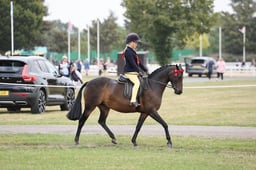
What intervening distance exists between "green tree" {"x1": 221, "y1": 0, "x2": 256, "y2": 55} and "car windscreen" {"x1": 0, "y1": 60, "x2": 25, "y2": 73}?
302ft

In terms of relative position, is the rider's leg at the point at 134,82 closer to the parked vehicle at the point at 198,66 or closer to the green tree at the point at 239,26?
the parked vehicle at the point at 198,66

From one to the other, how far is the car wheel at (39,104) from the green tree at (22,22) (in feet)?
163

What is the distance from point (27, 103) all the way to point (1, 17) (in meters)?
51.8

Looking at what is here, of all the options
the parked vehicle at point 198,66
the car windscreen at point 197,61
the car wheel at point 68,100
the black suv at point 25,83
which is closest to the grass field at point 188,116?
the black suv at point 25,83

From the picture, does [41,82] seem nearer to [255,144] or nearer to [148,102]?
[148,102]

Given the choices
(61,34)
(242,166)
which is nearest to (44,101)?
(242,166)

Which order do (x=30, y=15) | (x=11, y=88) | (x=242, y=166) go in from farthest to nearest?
(x=30, y=15), (x=11, y=88), (x=242, y=166)

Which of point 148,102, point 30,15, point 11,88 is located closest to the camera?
point 148,102

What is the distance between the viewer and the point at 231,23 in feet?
378

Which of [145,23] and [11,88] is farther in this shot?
[145,23]

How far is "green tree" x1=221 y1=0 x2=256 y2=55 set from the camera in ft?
373

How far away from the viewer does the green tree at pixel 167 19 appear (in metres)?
68.4

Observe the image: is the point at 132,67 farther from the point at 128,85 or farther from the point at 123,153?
the point at 123,153

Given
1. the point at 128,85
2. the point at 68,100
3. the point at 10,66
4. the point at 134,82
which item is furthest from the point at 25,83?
the point at 134,82
